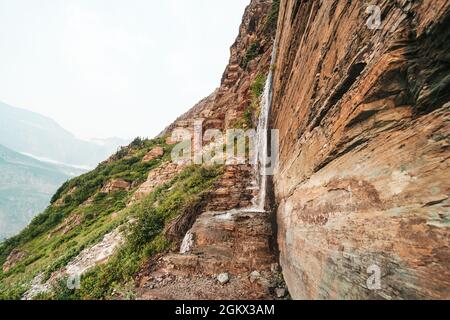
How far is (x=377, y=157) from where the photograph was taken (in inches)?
118

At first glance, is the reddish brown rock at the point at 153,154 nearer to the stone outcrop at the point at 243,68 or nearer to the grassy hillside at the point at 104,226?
the grassy hillside at the point at 104,226

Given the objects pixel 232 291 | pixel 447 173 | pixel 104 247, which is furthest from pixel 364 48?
pixel 104 247

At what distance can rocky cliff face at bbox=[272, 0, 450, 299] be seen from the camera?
2.32 m

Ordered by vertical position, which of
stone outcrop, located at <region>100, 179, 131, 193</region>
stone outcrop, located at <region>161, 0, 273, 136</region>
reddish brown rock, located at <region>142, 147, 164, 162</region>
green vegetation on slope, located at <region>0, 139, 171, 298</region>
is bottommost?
green vegetation on slope, located at <region>0, 139, 171, 298</region>

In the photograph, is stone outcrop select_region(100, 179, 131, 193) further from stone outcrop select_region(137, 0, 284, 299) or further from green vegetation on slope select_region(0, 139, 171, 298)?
stone outcrop select_region(137, 0, 284, 299)

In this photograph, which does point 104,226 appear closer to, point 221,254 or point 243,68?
point 221,254

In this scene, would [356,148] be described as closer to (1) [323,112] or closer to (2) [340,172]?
(2) [340,172]

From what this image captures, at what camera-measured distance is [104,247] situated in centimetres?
1252

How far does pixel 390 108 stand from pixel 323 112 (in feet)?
5.84

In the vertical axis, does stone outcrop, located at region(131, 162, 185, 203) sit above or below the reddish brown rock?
below

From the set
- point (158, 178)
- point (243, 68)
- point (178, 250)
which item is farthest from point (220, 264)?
point (243, 68)

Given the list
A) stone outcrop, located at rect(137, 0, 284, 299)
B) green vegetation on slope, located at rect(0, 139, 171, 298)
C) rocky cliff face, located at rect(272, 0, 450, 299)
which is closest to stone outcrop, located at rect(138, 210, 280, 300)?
stone outcrop, located at rect(137, 0, 284, 299)

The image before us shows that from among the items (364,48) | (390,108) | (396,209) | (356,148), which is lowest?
(396,209)

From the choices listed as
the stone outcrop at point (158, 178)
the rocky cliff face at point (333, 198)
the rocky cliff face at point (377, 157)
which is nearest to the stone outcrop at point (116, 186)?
the stone outcrop at point (158, 178)
